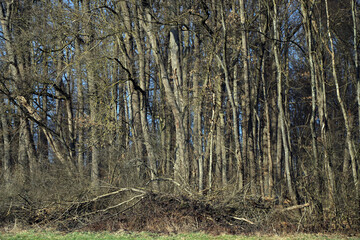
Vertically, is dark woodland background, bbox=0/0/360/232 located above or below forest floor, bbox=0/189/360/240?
above

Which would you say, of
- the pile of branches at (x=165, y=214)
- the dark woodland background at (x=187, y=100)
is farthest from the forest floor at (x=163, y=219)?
the dark woodland background at (x=187, y=100)

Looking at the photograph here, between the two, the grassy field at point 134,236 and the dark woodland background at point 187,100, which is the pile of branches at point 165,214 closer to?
the dark woodland background at point 187,100

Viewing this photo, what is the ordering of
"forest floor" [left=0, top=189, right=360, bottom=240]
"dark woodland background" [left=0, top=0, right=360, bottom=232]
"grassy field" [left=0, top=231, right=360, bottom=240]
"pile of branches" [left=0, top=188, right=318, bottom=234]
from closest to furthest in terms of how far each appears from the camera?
"grassy field" [left=0, top=231, right=360, bottom=240]
"forest floor" [left=0, top=189, right=360, bottom=240]
"pile of branches" [left=0, top=188, right=318, bottom=234]
"dark woodland background" [left=0, top=0, right=360, bottom=232]

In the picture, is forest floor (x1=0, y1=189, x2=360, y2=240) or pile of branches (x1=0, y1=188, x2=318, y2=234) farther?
pile of branches (x1=0, y1=188, x2=318, y2=234)

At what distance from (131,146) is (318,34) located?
30.9 feet

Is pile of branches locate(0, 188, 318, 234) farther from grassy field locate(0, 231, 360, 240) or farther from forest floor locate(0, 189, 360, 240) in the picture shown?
grassy field locate(0, 231, 360, 240)

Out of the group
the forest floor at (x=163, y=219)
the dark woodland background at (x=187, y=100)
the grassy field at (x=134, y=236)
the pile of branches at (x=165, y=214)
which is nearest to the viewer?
the grassy field at (x=134, y=236)

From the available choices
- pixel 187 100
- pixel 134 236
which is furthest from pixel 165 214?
pixel 187 100

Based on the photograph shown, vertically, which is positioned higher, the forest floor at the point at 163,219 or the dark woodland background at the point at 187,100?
the dark woodland background at the point at 187,100

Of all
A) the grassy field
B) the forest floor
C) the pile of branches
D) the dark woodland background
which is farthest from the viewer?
the dark woodland background

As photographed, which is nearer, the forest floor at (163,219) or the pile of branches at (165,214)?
the forest floor at (163,219)

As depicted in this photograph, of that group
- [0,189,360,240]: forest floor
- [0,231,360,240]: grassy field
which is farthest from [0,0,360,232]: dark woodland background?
[0,231,360,240]: grassy field

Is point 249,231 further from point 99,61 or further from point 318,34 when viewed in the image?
point 99,61

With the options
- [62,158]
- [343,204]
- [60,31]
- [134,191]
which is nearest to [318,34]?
[343,204]
